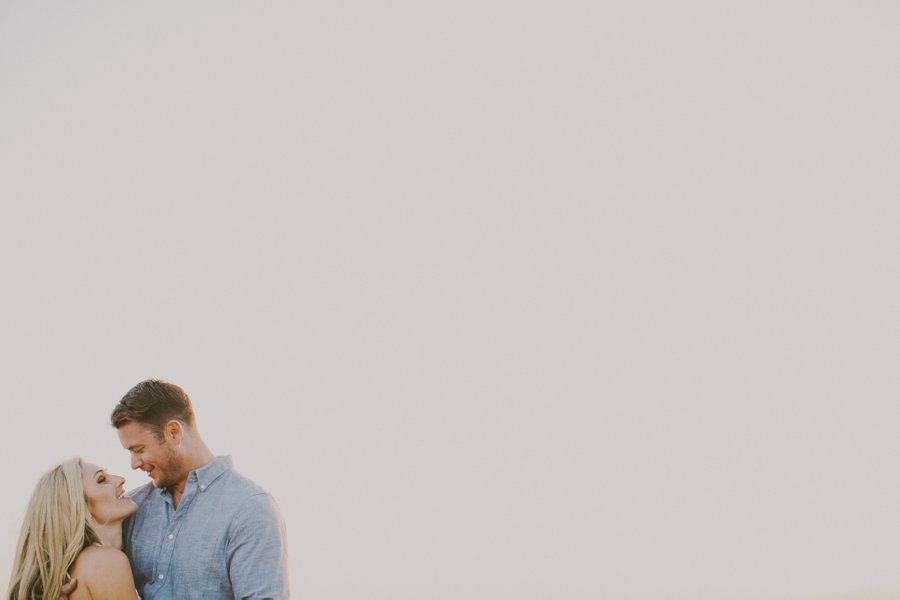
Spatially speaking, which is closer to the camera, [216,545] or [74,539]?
[216,545]

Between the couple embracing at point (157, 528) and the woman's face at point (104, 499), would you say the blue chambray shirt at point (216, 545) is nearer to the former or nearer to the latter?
the couple embracing at point (157, 528)

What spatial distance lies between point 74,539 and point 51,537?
0.44 feet

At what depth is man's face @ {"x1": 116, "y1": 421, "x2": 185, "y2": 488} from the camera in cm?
403

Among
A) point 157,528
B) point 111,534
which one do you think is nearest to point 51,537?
point 111,534

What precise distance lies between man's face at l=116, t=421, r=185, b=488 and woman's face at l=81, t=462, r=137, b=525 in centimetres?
31

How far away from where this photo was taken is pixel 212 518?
3877mm

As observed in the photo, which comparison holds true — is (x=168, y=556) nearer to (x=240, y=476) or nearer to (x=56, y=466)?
(x=240, y=476)

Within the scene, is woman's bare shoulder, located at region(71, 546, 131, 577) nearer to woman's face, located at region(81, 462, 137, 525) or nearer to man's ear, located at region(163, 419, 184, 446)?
woman's face, located at region(81, 462, 137, 525)

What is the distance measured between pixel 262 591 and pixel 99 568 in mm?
896

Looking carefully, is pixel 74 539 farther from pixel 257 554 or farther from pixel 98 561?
pixel 257 554

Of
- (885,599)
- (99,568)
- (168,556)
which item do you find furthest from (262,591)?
(885,599)

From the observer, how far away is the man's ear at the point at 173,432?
4051 mm

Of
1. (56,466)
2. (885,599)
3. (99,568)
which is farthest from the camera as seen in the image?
(885,599)

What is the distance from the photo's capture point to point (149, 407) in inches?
159
